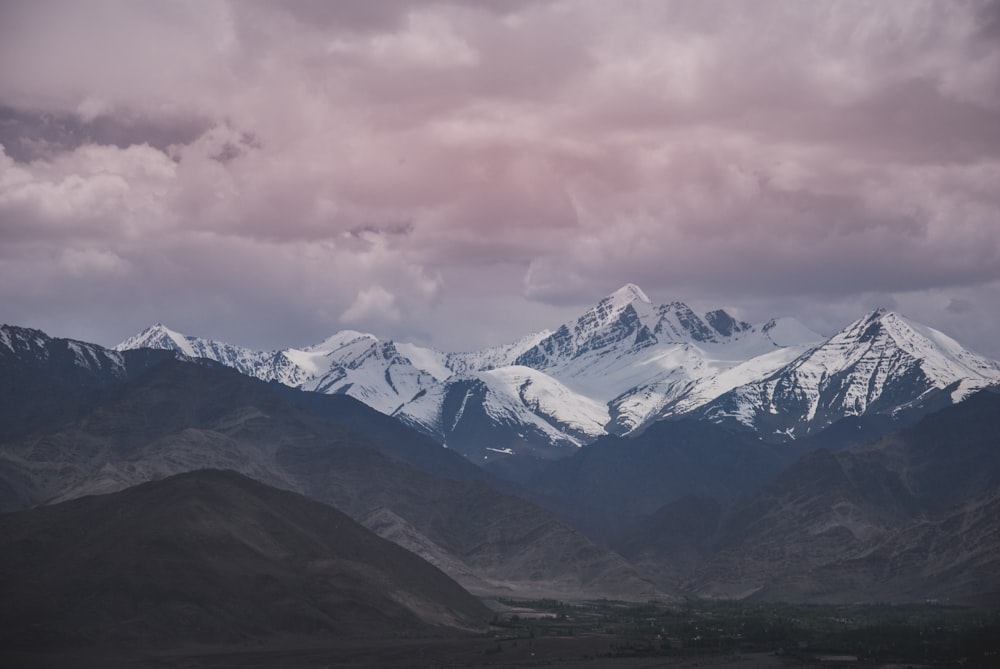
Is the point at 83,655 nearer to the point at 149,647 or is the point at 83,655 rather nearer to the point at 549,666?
the point at 149,647

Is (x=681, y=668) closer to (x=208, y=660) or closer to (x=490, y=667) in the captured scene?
(x=490, y=667)

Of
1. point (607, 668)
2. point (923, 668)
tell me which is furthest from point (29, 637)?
point (923, 668)

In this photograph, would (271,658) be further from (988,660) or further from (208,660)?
(988,660)

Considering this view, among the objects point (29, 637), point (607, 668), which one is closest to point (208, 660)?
point (29, 637)

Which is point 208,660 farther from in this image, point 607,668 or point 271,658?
point 607,668

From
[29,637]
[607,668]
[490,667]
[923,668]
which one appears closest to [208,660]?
[29,637]

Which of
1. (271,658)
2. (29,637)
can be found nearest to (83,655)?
(29,637)
